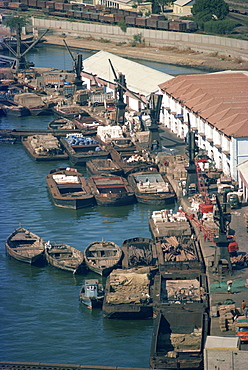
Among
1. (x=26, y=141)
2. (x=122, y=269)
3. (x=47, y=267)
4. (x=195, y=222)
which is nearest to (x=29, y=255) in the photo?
(x=47, y=267)

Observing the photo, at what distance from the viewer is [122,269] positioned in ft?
201

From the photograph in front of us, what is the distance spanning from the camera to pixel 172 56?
17238 centimetres

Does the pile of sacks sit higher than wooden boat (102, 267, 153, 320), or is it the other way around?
wooden boat (102, 267, 153, 320)

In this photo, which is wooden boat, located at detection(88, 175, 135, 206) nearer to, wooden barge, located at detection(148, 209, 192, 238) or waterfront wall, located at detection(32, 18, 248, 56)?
wooden barge, located at detection(148, 209, 192, 238)

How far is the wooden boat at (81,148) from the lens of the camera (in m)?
93.0

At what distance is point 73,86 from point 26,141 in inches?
1156

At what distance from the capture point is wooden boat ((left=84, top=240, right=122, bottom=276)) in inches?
2429

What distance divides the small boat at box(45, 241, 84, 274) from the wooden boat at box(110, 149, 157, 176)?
74.4 feet

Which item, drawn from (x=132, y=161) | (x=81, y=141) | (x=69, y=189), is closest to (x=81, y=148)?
(x=81, y=141)

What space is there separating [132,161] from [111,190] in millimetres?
8596

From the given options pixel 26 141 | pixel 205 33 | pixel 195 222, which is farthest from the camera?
pixel 205 33

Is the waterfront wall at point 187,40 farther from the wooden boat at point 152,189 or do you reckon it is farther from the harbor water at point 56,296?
the harbor water at point 56,296

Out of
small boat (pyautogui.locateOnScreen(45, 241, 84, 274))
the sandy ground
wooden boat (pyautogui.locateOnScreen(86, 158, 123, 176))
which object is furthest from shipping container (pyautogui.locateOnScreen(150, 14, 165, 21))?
small boat (pyautogui.locateOnScreen(45, 241, 84, 274))

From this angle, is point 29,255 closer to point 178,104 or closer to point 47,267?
point 47,267
